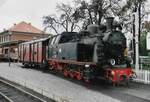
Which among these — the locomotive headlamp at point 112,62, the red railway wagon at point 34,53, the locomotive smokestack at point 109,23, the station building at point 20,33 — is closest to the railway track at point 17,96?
the locomotive headlamp at point 112,62

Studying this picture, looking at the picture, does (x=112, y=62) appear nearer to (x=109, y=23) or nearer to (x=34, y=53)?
(x=109, y=23)

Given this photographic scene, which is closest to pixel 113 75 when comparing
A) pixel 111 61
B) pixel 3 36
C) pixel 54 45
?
pixel 111 61

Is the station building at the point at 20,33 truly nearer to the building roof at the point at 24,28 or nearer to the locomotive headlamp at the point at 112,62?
the building roof at the point at 24,28

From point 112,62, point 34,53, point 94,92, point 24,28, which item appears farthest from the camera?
point 24,28

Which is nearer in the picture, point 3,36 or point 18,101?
point 18,101

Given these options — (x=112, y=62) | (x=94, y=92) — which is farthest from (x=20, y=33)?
(x=94, y=92)

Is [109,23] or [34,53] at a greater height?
[109,23]

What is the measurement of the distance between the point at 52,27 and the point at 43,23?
1.86m

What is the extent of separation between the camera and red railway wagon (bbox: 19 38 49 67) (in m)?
26.8

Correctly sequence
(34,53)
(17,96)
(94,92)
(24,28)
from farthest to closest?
(24,28) < (34,53) < (94,92) < (17,96)

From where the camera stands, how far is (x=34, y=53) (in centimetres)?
2991

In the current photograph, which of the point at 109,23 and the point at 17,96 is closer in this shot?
the point at 17,96

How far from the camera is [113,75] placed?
1567 cm

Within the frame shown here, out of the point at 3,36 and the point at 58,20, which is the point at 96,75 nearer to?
the point at 58,20
